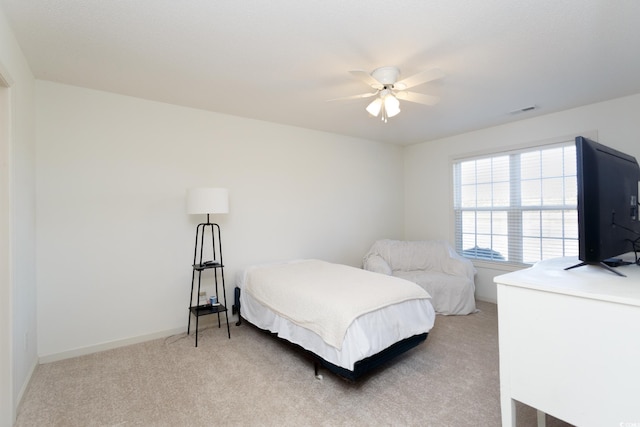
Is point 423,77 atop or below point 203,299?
atop

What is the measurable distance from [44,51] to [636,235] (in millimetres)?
4104

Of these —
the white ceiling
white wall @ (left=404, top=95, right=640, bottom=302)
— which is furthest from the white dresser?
white wall @ (left=404, top=95, right=640, bottom=302)

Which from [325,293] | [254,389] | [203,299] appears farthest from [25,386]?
[325,293]

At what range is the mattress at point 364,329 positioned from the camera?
2113mm

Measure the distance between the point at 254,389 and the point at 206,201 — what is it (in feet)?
5.69

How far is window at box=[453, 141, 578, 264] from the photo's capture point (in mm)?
3799

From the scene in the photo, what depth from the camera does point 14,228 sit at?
1.98 m

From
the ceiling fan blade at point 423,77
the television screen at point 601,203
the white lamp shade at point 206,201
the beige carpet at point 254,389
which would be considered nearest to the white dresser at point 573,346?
the television screen at point 601,203

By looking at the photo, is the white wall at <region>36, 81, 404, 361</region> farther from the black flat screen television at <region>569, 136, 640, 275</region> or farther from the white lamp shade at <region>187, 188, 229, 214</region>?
the black flat screen television at <region>569, 136, 640, 275</region>

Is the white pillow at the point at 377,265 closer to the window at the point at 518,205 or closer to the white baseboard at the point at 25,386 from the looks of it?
the window at the point at 518,205

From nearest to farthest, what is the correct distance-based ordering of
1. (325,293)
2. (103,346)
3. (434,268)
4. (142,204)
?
(325,293), (103,346), (142,204), (434,268)

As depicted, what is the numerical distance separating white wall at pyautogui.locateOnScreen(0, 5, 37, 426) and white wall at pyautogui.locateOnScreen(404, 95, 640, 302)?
4.98 metres

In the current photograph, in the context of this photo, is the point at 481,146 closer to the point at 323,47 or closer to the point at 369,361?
the point at 323,47

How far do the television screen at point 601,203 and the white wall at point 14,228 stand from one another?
310 cm
